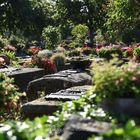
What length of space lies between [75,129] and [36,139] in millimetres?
697

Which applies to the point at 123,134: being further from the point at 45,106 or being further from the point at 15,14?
the point at 15,14

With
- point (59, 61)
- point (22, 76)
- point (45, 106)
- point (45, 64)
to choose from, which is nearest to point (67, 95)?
point (45, 106)

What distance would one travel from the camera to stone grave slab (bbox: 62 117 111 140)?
457 cm

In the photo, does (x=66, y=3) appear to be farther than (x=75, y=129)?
Yes

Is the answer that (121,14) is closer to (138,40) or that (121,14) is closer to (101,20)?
(138,40)

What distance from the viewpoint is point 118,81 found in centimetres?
492

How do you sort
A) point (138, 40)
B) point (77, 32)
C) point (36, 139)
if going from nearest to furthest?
point (36, 139) < point (138, 40) < point (77, 32)

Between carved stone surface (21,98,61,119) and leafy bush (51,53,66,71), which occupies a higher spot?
carved stone surface (21,98,61,119)

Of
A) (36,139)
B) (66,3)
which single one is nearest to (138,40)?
(66,3)

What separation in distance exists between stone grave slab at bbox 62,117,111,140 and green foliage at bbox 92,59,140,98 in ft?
1.31

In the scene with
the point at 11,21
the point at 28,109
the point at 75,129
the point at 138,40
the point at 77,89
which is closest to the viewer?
the point at 75,129

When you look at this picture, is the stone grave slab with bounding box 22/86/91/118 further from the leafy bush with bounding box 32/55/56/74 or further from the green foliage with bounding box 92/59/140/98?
the leafy bush with bounding box 32/55/56/74

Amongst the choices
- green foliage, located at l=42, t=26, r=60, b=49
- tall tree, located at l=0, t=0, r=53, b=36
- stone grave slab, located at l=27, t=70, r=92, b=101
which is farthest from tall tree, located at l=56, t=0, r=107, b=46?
stone grave slab, located at l=27, t=70, r=92, b=101

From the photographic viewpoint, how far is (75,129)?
4742 millimetres
